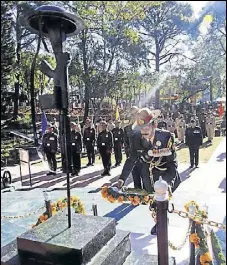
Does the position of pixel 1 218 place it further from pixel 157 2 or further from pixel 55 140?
pixel 157 2

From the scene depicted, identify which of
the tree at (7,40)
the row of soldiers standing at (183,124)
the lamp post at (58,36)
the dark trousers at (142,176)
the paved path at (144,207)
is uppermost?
the tree at (7,40)

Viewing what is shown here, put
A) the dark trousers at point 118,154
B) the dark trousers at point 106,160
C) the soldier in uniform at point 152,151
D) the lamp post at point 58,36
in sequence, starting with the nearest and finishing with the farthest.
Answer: the lamp post at point 58,36
the soldier in uniform at point 152,151
the dark trousers at point 118,154
the dark trousers at point 106,160

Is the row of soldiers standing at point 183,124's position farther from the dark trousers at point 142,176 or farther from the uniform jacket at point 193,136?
the dark trousers at point 142,176

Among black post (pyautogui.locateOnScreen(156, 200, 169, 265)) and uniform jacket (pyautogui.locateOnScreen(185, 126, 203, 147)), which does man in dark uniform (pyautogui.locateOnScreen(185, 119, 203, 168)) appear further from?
black post (pyautogui.locateOnScreen(156, 200, 169, 265))

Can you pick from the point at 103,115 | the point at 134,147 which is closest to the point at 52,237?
the point at 134,147

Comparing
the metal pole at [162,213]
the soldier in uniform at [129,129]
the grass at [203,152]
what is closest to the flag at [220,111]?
the grass at [203,152]

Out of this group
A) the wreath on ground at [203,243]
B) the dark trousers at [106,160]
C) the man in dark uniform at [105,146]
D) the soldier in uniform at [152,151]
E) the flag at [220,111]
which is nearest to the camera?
the soldier in uniform at [152,151]
